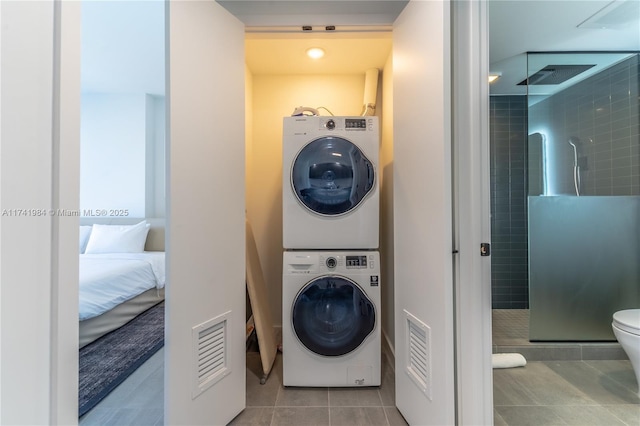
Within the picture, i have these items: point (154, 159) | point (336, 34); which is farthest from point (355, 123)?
point (154, 159)

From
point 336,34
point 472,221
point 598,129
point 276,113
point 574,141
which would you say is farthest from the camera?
point 276,113

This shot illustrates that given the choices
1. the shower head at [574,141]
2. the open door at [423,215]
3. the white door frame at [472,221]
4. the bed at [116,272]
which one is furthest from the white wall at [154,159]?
the shower head at [574,141]

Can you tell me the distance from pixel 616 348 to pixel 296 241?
2603mm

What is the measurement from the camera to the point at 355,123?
160cm

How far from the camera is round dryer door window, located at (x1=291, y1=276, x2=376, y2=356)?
150 cm

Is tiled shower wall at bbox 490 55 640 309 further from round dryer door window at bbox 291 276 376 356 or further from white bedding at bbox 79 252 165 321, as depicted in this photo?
white bedding at bbox 79 252 165 321

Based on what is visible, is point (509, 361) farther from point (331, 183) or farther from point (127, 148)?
point (127, 148)

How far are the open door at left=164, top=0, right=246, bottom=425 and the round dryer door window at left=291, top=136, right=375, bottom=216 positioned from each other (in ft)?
1.35

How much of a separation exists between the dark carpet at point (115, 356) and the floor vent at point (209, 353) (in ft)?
2.85

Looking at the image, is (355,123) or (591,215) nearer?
(355,123)

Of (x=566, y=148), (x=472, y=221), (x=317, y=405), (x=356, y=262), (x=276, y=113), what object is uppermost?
(x=276, y=113)

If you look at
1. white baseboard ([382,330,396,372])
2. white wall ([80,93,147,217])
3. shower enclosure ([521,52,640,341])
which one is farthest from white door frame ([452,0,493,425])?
white wall ([80,93,147,217])

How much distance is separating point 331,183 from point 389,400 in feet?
4.57

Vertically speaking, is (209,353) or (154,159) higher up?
(154,159)
